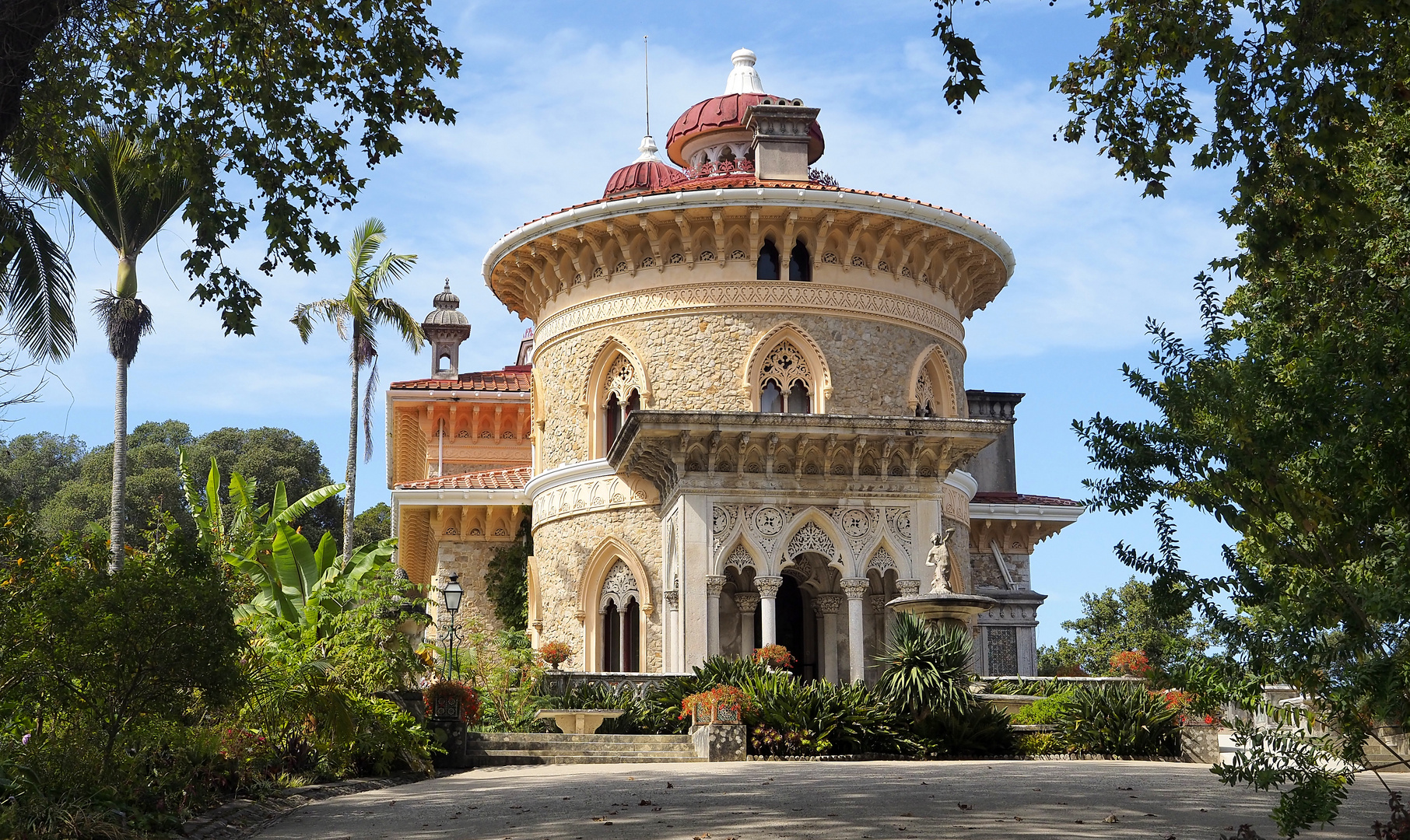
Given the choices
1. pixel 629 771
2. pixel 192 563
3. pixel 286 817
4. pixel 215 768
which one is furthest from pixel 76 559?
pixel 629 771

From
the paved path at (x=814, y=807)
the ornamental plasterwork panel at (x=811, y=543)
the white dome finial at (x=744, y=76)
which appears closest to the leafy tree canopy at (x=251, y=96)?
the paved path at (x=814, y=807)

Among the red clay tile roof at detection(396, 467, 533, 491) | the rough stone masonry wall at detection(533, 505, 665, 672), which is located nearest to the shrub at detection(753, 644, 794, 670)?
the rough stone masonry wall at detection(533, 505, 665, 672)

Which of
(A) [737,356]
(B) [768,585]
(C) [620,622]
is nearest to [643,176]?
(A) [737,356]

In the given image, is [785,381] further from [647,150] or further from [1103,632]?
[1103,632]

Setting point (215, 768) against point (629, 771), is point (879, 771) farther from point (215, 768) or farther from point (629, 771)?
point (215, 768)

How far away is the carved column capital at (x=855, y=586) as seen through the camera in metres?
20.9

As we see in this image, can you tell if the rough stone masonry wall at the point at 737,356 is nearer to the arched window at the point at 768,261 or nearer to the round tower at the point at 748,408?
the round tower at the point at 748,408

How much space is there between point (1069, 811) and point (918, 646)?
767 cm

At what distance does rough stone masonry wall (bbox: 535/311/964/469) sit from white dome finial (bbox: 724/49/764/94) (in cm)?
847

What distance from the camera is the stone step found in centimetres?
1652

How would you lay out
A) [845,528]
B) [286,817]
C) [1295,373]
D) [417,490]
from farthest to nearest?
[417,490] → [845,528] → [286,817] → [1295,373]

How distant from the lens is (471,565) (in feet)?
93.5

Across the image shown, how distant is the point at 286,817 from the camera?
10.4 m

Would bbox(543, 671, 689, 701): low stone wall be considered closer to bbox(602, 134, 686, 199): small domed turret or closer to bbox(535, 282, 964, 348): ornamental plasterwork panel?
bbox(535, 282, 964, 348): ornamental plasterwork panel
